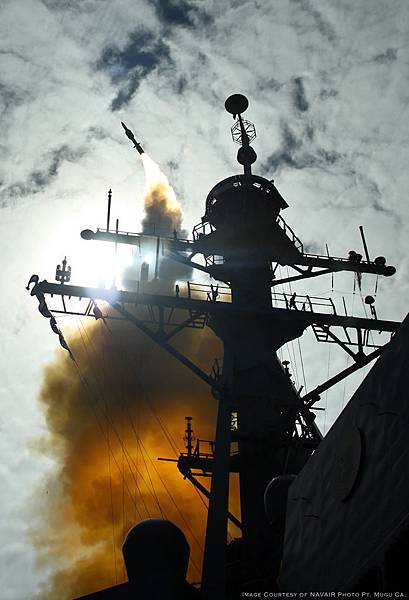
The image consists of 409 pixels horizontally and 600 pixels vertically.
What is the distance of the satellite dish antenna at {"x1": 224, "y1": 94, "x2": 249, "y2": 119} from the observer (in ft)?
86.0

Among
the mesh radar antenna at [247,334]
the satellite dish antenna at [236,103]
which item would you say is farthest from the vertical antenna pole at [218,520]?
the satellite dish antenna at [236,103]

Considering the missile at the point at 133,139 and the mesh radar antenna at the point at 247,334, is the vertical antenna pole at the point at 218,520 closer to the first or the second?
the mesh radar antenna at the point at 247,334

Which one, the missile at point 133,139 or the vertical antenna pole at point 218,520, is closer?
the vertical antenna pole at point 218,520

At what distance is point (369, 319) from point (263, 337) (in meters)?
4.12

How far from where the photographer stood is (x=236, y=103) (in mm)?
26375

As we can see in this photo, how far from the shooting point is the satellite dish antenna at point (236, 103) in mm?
26219

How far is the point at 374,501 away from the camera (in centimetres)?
524

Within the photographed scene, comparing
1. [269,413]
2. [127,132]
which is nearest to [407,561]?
[269,413]

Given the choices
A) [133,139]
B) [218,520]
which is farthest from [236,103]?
[218,520]

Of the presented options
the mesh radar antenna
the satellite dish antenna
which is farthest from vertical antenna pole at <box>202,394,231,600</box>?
the satellite dish antenna

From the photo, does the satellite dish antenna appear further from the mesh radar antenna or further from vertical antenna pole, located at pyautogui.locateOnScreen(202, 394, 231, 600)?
vertical antenna pole, located at pyautogui.locateOnScreen(202, 394, 231, 600)

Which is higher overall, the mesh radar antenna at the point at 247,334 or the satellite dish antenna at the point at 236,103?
the satellite dish antenna at the point at 236,103

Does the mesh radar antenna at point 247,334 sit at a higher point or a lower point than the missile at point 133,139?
lower

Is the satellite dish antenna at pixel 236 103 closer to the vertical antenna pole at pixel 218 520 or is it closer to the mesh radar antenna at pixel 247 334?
the mesh radar antenna at pixel 247 334
